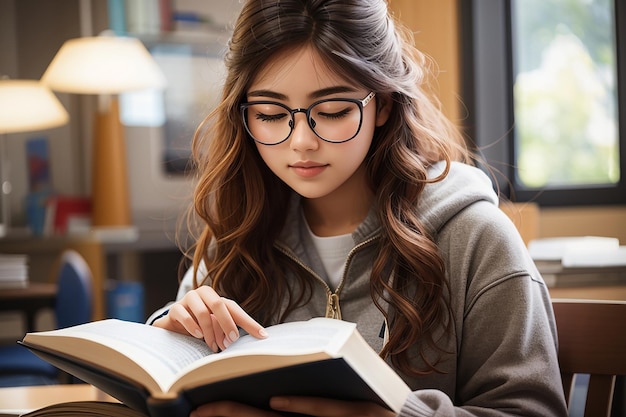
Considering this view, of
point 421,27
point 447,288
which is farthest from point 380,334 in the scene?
point 421,27

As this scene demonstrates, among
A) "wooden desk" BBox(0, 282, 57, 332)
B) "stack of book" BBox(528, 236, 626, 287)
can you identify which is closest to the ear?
"stack of book" BBox(528, 236, 626, 287)

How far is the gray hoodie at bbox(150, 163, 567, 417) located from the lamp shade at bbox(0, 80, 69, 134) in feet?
9.02

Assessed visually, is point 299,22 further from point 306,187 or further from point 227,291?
point 227,291

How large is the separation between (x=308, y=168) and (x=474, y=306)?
1.01 feet

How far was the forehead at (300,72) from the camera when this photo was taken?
3.70 ft

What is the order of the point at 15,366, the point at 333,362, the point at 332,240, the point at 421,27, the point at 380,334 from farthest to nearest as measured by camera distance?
the point at 421,27
the point at 15,366
the point at 332,240
the point at 380,334
the point at 333,362

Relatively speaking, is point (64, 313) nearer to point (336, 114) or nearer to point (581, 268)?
point (581, 268)

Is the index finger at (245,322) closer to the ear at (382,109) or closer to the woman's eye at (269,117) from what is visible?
the woman's eye at (269,117)

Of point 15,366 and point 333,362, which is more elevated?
point 333,362

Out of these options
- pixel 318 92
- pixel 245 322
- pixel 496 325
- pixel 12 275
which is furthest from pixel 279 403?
pixel 12 275

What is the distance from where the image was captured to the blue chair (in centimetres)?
269

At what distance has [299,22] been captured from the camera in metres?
1.17

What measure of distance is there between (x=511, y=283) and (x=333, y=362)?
16.4 inches

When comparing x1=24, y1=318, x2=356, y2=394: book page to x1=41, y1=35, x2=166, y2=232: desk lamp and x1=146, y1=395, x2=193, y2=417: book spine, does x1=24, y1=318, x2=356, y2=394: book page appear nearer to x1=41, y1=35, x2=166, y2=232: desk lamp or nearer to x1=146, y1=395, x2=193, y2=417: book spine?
x1=146, y1=395, x2=193, y2=417: book spine
